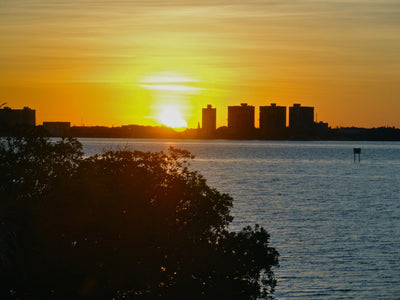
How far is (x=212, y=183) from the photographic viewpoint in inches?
4560

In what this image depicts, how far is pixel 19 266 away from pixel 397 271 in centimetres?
2903

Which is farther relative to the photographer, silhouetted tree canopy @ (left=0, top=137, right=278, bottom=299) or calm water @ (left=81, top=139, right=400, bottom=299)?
calm water @ (left=81, top=139, right=400, bottom=299)

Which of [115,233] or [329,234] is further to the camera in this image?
[329,234]

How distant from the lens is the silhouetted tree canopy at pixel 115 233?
22.2m

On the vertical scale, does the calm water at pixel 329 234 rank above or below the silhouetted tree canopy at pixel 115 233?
below

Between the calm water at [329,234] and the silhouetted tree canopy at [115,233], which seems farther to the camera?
the calm water at [329,234]

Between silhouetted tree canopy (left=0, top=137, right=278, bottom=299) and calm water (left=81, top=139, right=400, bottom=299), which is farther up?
silhouetted tree canopy (left=0, top=137, right=278, bottom=299)

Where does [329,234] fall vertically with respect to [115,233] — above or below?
below

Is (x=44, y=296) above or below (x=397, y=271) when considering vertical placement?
above

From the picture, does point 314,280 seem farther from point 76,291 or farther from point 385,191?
point 385,191

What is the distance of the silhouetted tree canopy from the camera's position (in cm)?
2220

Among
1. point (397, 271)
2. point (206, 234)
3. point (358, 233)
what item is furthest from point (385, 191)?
point (206, 234)

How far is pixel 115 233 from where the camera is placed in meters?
23.7

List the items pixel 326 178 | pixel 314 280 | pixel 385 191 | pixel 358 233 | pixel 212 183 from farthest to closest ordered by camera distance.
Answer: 1. pixel 326 178
2. pixel 212 183
3. pixel 385 191
4. pixel 358 233
5. pixel 314 280
